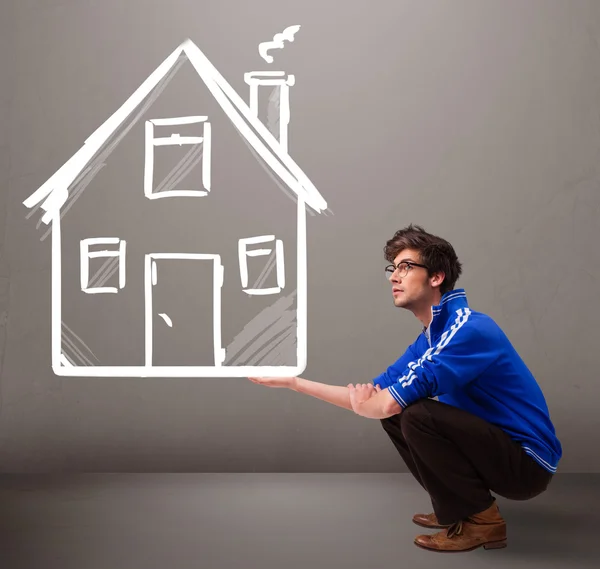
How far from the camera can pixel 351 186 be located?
9.08 feet

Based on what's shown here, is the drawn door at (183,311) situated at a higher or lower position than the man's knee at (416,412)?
higher

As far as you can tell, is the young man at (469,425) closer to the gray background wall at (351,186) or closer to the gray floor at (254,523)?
the gray floor at (254,523)

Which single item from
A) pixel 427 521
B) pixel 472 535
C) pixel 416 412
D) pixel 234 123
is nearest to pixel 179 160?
pixel 234 123

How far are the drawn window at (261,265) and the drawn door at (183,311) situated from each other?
98 mm

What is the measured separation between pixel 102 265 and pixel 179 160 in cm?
50

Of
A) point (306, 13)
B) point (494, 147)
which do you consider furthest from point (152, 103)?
point (494, 147)

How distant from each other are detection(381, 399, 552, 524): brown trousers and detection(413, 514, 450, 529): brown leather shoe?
0.85ft

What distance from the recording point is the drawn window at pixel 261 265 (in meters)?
2.74

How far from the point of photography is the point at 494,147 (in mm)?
2779

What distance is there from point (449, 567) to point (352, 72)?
186 centimetres

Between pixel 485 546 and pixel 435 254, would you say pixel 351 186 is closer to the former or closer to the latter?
pixel 435 254

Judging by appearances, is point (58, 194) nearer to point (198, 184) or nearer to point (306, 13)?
point (198, 184)

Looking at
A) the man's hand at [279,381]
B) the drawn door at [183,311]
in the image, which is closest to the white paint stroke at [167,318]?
the drawn door at [183,311]

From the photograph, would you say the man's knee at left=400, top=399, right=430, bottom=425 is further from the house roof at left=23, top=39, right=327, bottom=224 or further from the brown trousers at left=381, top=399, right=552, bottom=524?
the house roof at left=23, top=39, right=327, bottom=224
